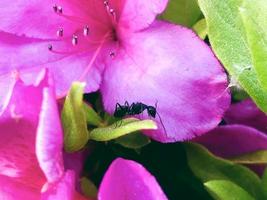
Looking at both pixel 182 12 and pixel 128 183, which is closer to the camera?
pixel 128 183

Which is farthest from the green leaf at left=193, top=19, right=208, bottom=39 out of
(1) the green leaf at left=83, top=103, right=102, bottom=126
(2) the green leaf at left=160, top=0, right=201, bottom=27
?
(1) the green leaf at left=83, top=103, right=102, bottom=126

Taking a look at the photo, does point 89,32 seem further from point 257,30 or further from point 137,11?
point 257,30

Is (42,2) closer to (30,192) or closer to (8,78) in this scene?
(8,78)

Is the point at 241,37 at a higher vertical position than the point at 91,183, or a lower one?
higher

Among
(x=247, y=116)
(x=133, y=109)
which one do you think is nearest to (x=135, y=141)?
(x=133, y=109)

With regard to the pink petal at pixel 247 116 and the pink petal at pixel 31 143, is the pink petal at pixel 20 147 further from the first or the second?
the pink petal at pixel 247 116

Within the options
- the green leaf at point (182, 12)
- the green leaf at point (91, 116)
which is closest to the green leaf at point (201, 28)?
the green leaf at point (182, 12)

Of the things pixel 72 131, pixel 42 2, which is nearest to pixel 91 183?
pixel 72 131
